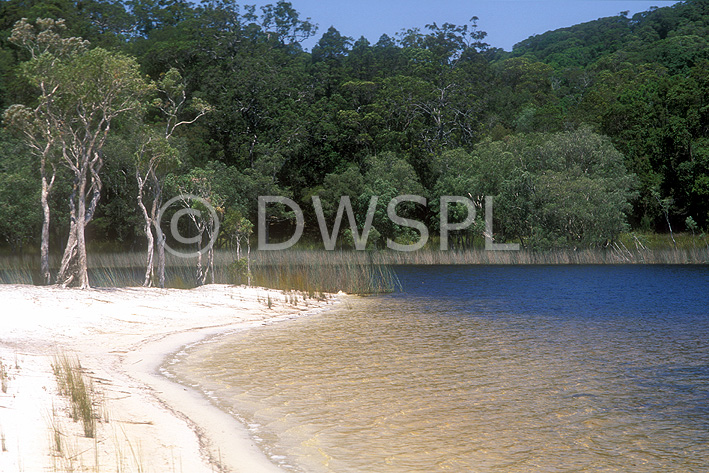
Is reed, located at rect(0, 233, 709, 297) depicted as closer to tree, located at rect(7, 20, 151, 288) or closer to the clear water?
tree, located at rect(7, 20, 151, 288)

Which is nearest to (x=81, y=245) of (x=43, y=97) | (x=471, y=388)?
(x=43, y=97)

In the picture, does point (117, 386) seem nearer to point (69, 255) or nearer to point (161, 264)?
point (69, 255)

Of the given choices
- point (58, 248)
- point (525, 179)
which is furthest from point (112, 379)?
point (58, 248)

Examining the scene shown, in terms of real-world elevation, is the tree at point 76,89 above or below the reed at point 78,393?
above

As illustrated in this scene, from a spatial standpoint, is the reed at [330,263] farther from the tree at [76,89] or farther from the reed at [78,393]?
the reed at [78,393]

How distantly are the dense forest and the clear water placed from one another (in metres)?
10.1

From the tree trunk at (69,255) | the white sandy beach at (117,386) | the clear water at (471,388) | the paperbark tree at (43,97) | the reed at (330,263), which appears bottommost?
the clear water at (471,388)

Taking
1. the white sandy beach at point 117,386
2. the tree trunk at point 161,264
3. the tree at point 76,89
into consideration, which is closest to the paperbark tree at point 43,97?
the tree at point 76,89

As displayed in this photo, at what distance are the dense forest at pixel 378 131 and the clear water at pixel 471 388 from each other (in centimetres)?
A: 1011

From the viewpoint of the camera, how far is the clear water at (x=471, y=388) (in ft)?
22.4

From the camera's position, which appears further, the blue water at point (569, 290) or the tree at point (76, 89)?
the blue water at point (569, 290)

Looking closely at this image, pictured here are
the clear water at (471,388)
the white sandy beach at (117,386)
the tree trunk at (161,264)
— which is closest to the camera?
the white sandy beach at (117,386)

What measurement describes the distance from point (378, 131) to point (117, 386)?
43.8 metres

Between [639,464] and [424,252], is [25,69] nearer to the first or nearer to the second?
[639,464]
